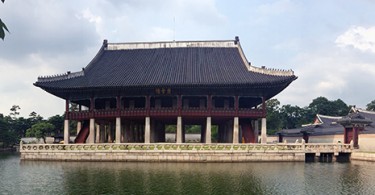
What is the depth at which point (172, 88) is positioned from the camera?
4594 cm

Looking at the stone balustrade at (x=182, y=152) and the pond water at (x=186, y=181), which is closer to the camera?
the pond water at (x=186, y=181)

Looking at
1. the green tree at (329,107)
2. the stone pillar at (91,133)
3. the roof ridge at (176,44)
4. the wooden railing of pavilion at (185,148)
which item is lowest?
the wooden railing of pavilion at (185,148)

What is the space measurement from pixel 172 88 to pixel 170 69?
4918 millimetres

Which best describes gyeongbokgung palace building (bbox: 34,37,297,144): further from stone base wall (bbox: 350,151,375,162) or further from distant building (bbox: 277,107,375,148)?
stone base wall (bbox: 350,151,375,162)

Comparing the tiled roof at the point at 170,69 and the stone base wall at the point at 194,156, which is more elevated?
the tiled roof at the point at 170,69

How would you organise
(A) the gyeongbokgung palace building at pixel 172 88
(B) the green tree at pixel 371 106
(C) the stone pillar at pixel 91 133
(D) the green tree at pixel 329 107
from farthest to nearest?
(B) the green tree at pixel 371 106 → (D) the green tree at pixel 329 107 → (C) the stone pillar at pixel 91 133 → (A) the gyeongbokgung palace building at pixel 172 88

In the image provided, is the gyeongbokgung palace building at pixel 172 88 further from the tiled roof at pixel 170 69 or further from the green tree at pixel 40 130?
the green tree at pixel 40 130

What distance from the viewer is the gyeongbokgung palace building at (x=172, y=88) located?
45406 millimetres

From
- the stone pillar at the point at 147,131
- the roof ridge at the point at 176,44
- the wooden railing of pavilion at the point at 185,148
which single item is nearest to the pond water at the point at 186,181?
the wooden railing of pavilion at the point at 185,148

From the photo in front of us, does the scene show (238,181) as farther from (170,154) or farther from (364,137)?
(364,137)

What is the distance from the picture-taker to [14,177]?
27266 millimetres

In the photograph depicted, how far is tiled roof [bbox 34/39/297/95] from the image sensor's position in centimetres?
4502

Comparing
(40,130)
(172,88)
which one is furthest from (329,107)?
(40,130)

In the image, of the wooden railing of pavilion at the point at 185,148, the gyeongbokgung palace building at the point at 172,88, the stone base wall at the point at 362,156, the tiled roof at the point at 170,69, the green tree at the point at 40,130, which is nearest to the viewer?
the wooden railing of pavilion at the point at 185,148
